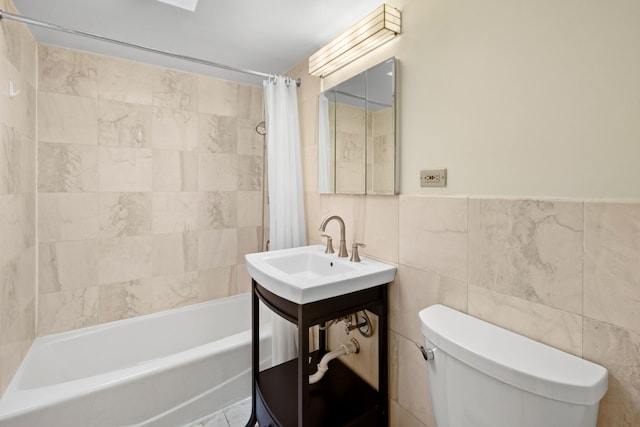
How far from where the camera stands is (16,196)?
156 cm

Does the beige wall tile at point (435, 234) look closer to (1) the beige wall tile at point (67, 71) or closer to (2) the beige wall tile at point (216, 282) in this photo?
(2) the beige wall tile at point (216, 282)

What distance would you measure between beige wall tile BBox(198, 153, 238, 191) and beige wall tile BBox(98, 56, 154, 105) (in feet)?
1.83

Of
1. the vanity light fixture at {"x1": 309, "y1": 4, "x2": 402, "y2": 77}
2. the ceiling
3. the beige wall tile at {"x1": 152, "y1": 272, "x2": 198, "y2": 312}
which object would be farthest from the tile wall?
the beige wall tile at {"x1": 152, "y1": 272, "x2": 198, "y2": 312}

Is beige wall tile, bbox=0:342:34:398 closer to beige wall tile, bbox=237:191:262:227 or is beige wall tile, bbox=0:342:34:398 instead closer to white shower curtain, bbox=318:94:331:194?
beige wall tile, bbox=237:191:262:227

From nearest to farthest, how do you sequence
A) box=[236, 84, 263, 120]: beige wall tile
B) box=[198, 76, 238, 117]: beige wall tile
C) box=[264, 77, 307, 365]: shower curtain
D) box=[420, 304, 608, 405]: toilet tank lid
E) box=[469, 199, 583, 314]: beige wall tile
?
1. box=[420, 304, 608, 405]: toilet tank lid
2. box=[469, 199, 583, 314]: beige wall tile
3. box=[264, 77, 307, 365]: shower curtain
4. box=[198, 76, 238, 117]: beige wall tile
5. box=[236, 84, 263, 120]: beige wall tile

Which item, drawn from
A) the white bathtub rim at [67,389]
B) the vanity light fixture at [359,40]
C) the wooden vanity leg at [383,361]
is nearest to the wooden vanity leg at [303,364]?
the wooden vanity leg at [383,361]

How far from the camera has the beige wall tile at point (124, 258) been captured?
6.81ft

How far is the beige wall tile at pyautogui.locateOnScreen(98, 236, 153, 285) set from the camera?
2076mm

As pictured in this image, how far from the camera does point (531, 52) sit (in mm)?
942

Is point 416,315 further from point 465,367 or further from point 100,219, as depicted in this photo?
point 100,219

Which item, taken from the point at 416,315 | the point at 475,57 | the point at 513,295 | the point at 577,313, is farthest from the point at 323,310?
the point at 475,57

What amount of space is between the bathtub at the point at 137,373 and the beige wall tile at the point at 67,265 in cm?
32

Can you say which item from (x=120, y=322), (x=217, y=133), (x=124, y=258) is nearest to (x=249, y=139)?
(x=217, y=133)

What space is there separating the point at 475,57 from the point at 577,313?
0.90 meters
